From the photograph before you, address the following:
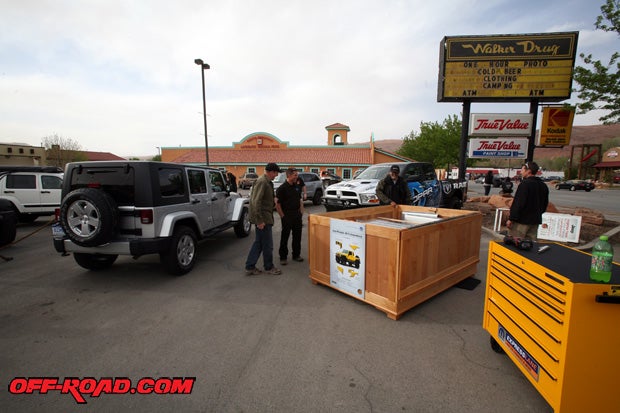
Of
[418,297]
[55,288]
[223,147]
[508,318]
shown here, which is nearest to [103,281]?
[55,288]

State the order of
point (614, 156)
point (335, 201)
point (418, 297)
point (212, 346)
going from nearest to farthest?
1. point (212, 346)
2. point (418, 297)
3. point (335, 201)
4. point (614, 156)


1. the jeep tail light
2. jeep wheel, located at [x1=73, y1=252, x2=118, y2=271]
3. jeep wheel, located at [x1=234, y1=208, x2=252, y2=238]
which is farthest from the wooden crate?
jeep wheel, located at [x1=73, y1=252, x2=118, y2=271]

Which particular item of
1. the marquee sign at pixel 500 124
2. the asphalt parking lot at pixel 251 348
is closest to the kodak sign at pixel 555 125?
Answer: the marquee sign at pixel 500 124

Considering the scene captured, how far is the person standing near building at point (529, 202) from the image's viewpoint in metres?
4.41

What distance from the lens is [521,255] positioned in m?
2.37

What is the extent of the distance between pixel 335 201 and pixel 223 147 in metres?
35.2

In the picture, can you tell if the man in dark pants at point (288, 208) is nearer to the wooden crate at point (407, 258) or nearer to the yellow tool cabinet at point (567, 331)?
the wooden crate at point (407, 258)

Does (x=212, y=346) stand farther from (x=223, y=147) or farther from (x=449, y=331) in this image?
(x=223, y=147)

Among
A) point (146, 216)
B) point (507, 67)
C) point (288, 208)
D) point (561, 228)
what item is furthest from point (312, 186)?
point (146, 216)

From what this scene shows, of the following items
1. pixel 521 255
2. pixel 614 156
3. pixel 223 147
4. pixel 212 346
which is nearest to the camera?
pixel 521 255

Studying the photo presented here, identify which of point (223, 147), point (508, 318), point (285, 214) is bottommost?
point (508, 318)

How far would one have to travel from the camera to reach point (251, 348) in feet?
9.68

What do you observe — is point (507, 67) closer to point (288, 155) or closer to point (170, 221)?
point (170, 221)

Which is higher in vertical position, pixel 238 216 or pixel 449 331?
pixel 238 216
